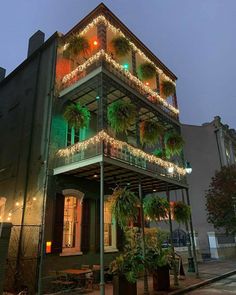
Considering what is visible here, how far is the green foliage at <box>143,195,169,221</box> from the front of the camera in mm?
9953

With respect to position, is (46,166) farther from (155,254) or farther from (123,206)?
(155,254)

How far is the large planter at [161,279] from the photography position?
902 cm

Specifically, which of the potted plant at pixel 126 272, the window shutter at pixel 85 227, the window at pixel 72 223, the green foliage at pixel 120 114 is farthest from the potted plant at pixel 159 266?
the green foliage at pixel 120 114

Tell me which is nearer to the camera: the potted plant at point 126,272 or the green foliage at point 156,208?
the potted plant at point 126,272

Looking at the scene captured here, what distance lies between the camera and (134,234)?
1041cm

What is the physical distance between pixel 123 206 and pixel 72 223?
3537 millimetres

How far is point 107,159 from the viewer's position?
30.6ft

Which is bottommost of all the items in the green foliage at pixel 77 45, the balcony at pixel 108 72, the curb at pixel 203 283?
the curb at pixel 203 283

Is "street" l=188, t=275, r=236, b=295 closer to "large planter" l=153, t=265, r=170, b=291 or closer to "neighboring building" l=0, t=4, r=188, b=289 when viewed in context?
"large planter" l=153, t=265, r=170, b=291

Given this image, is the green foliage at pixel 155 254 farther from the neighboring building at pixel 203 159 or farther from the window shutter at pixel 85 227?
the neighboring building at pixel 203 159

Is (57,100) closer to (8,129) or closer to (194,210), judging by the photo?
(8,129)

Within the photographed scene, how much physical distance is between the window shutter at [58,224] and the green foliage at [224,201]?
13.7m

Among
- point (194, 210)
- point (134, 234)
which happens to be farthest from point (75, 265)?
point (194, 210)

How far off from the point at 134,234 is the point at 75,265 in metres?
2.58
